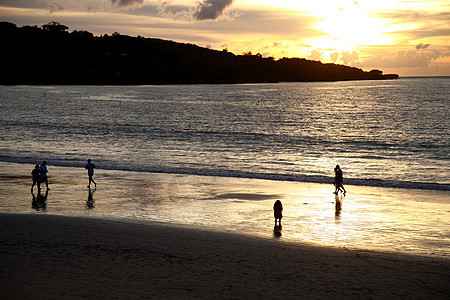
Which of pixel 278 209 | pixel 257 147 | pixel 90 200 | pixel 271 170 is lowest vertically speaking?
pixel 90 200

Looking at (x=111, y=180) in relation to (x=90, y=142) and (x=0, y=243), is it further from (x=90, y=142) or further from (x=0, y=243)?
(x=90, y=142)

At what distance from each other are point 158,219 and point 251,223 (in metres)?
4.03

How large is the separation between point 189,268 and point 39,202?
12.3 m

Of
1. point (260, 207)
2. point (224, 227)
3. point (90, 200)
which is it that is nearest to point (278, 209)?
point (224, 227)

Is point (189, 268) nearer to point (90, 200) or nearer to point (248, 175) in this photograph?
point (90, 200)

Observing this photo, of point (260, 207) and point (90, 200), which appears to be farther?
point (90, 200)

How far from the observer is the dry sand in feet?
37.3

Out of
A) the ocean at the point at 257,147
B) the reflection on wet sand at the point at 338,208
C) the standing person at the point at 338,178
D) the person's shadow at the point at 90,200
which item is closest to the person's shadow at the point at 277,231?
the reflection on wet sand at the point at 338,208

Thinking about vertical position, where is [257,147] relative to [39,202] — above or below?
above

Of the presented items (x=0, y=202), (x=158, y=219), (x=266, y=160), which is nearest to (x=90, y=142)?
(x=266, y=160)

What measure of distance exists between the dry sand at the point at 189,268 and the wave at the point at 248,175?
1630 cm

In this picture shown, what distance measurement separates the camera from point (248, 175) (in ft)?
110

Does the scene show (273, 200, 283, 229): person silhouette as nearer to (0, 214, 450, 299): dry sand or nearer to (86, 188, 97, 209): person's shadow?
(0, 214, 450, 299): dry sand

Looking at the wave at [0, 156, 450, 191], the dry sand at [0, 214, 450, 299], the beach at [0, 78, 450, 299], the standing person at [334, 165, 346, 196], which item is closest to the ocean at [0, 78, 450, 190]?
the wave at [0, 156, 450, 191]
